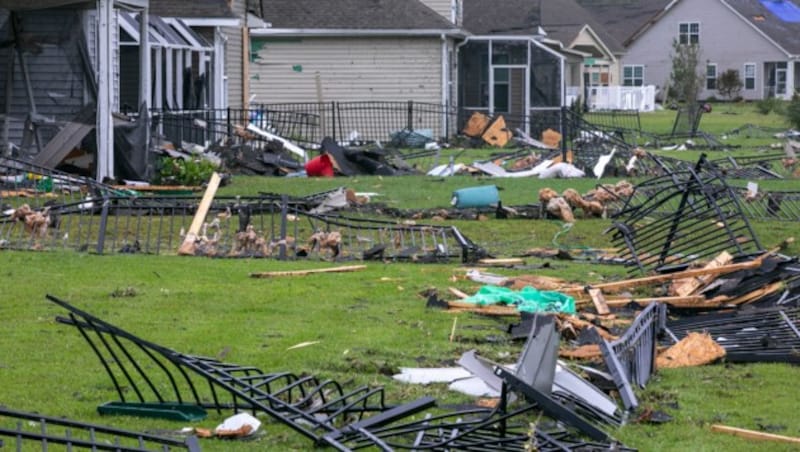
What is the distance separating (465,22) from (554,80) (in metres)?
4.53

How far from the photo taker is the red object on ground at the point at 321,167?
26.7m

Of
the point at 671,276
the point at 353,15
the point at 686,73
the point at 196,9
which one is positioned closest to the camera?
the point at 671,276

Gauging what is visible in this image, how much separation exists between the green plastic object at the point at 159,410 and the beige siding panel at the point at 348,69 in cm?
3386

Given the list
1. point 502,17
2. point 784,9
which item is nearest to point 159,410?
point 502,17

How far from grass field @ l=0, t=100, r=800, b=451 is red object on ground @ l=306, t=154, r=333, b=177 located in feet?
32.2

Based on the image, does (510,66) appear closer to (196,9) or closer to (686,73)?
(196,9)

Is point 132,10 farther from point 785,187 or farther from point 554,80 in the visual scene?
point 554,80

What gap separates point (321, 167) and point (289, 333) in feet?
53.7

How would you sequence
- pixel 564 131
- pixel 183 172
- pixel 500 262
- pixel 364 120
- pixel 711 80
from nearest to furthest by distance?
pixel 500 262, pixel 183 172, pixel 564 131, pixel 364 120, pixel 711 80

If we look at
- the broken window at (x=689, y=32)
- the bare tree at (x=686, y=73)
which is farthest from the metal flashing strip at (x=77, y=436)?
the broken window at (x=689, y=32)

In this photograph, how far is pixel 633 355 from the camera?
352 inches

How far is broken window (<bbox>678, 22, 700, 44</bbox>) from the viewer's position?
82375mm

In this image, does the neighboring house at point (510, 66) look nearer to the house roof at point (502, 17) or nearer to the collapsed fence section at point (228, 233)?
the house roof at point (502, 17)

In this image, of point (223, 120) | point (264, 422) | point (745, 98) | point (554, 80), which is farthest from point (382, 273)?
point (745, 98)
